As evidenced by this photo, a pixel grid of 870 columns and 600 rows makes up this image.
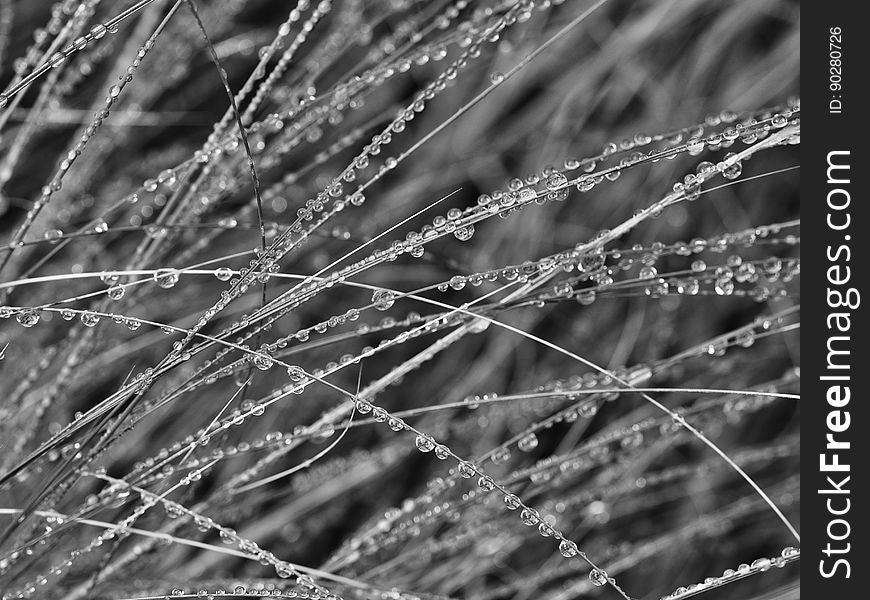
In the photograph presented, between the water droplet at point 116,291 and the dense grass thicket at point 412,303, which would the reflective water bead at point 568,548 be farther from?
the water droplet at point 116,291

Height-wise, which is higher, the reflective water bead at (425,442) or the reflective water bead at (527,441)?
the reflective water bead at (527,441)

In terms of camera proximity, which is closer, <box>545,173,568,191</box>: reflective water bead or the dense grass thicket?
<box>545,173,568,191</box>: reflective water bead

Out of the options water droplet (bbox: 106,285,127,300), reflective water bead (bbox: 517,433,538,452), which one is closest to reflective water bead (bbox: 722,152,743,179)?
reflective water bead (bbox: 517,433,538,452)

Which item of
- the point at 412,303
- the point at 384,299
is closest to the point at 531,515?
the point at 384,299

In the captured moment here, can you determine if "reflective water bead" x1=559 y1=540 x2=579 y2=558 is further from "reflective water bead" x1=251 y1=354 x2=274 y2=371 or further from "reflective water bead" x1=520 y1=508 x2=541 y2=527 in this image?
"reflective water bead" x1=251 y1=354 x2=274 y2=371

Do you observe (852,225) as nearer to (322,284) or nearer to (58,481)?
(322,284)

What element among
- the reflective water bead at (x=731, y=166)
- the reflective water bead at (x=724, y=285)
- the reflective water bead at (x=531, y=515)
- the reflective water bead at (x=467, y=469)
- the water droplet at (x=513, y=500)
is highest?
the reflective water bead at (x=731, y=166)

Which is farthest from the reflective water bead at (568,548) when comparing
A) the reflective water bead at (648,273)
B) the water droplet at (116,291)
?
the water droplet at (116,291)

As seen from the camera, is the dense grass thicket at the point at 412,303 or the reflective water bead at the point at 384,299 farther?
the dense grass thicket at the point at 412,303
